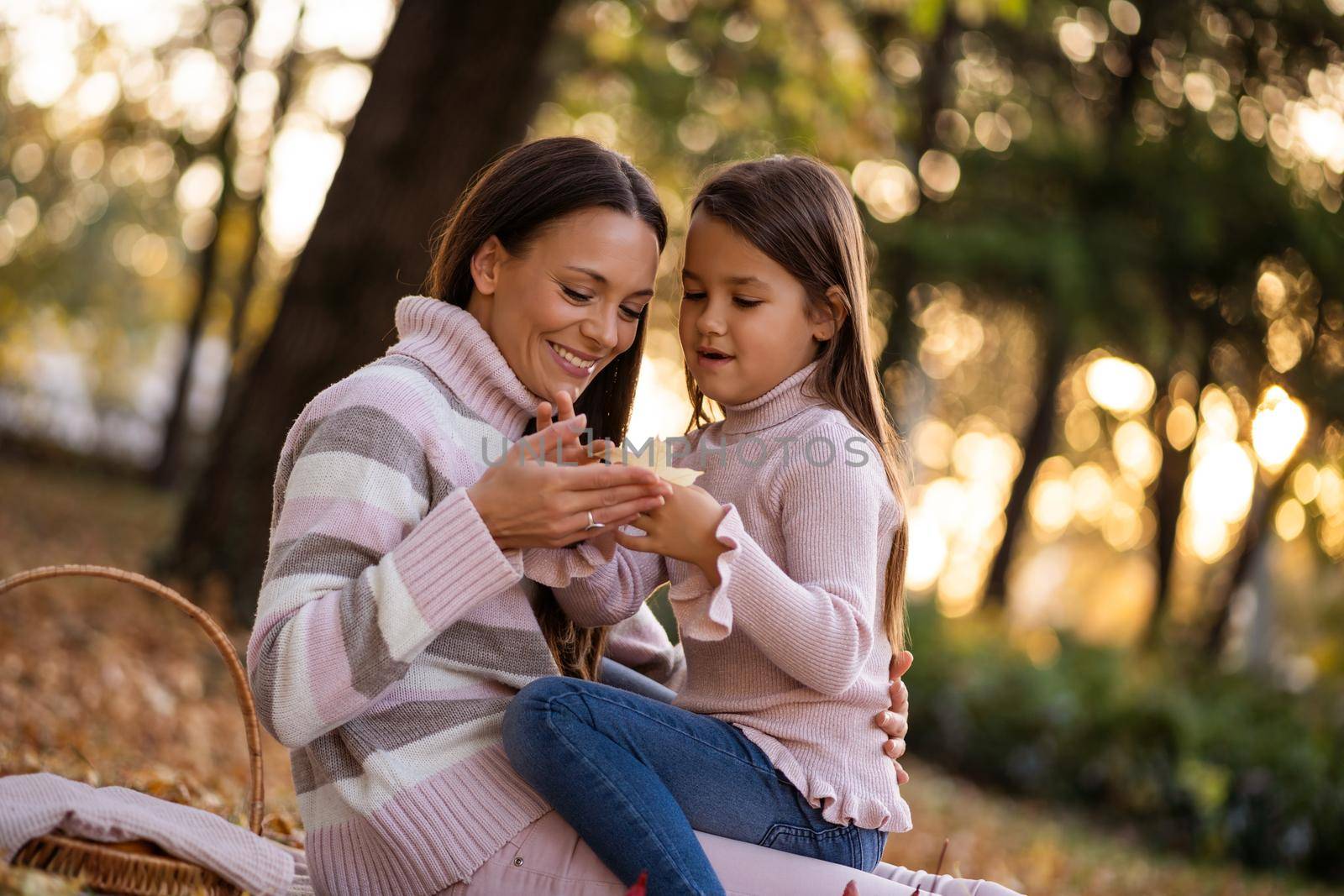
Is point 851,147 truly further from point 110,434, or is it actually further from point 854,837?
point 110,434

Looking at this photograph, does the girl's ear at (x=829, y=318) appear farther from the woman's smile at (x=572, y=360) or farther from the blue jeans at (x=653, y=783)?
the blue jeans at (x=653, y=783)

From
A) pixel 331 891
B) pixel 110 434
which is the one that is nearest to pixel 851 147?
pixel 331 891

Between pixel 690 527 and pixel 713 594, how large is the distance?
0.13m

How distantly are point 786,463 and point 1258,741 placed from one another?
7.12 metres

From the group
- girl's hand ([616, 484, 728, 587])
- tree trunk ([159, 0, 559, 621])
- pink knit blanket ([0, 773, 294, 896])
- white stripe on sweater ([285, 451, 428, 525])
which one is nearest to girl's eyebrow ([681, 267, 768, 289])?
girl's hand ([616, 484, 728, 587])

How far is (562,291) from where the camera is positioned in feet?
8.75

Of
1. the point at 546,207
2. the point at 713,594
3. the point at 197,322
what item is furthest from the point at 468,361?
the point at 197,322

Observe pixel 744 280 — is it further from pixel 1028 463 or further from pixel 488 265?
pixel 1028 463

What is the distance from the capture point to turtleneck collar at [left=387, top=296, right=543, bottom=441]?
8.70 ft

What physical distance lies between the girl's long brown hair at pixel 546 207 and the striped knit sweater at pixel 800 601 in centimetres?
22

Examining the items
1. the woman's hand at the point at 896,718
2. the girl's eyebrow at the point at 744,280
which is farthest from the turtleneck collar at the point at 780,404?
the woman's hand at the point at 896,718

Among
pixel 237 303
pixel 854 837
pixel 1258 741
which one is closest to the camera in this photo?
pixel 854 837

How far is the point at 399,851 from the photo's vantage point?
7.71 ft

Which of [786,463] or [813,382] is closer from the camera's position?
[786,463]
